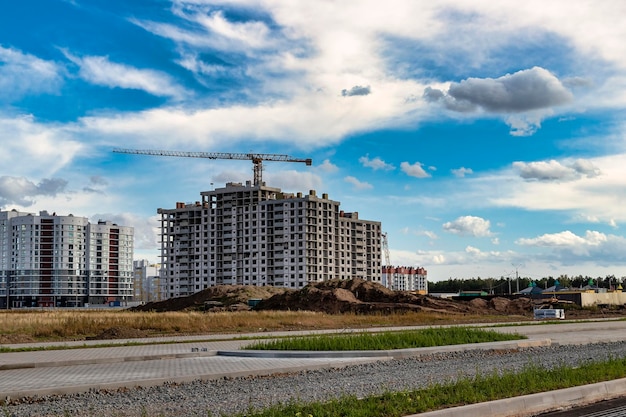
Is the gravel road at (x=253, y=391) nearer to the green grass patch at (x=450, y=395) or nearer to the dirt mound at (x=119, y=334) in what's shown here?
the green grass patch at (x=450, y=395)

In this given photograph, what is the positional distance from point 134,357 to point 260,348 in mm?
3657

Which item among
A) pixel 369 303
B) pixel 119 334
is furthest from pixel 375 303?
pixel 119 334

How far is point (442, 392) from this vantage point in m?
10.5

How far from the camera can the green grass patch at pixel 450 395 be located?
29.5 feet

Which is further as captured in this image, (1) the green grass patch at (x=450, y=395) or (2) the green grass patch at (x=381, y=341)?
(2) the green grass patch at (x=381, y=341)

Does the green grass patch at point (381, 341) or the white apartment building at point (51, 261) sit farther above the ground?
the white apartment building at point (51, 261)

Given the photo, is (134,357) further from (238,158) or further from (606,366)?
(238,158)

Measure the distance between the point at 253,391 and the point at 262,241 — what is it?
130753 mm

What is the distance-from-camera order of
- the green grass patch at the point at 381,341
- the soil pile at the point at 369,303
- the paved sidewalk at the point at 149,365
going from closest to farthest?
1. the paved sidewalk at the point at 149,365
2. the green grass patch at the point at 381,341
3. the soil pile at the point at 369,303

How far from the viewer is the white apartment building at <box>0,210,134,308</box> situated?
166375mm

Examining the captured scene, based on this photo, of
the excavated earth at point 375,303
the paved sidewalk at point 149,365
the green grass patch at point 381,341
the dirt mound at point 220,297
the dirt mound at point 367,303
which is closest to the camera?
the paved sidewalk at point 149,365

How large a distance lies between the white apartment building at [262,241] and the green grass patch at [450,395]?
4897 inches

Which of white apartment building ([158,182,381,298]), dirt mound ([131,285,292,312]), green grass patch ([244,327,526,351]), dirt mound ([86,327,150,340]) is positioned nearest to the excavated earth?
dirt mound ([131,285,292,312])

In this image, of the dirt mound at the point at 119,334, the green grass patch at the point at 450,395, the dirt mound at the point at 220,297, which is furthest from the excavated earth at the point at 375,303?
the green grass patch at the point at 450,395
